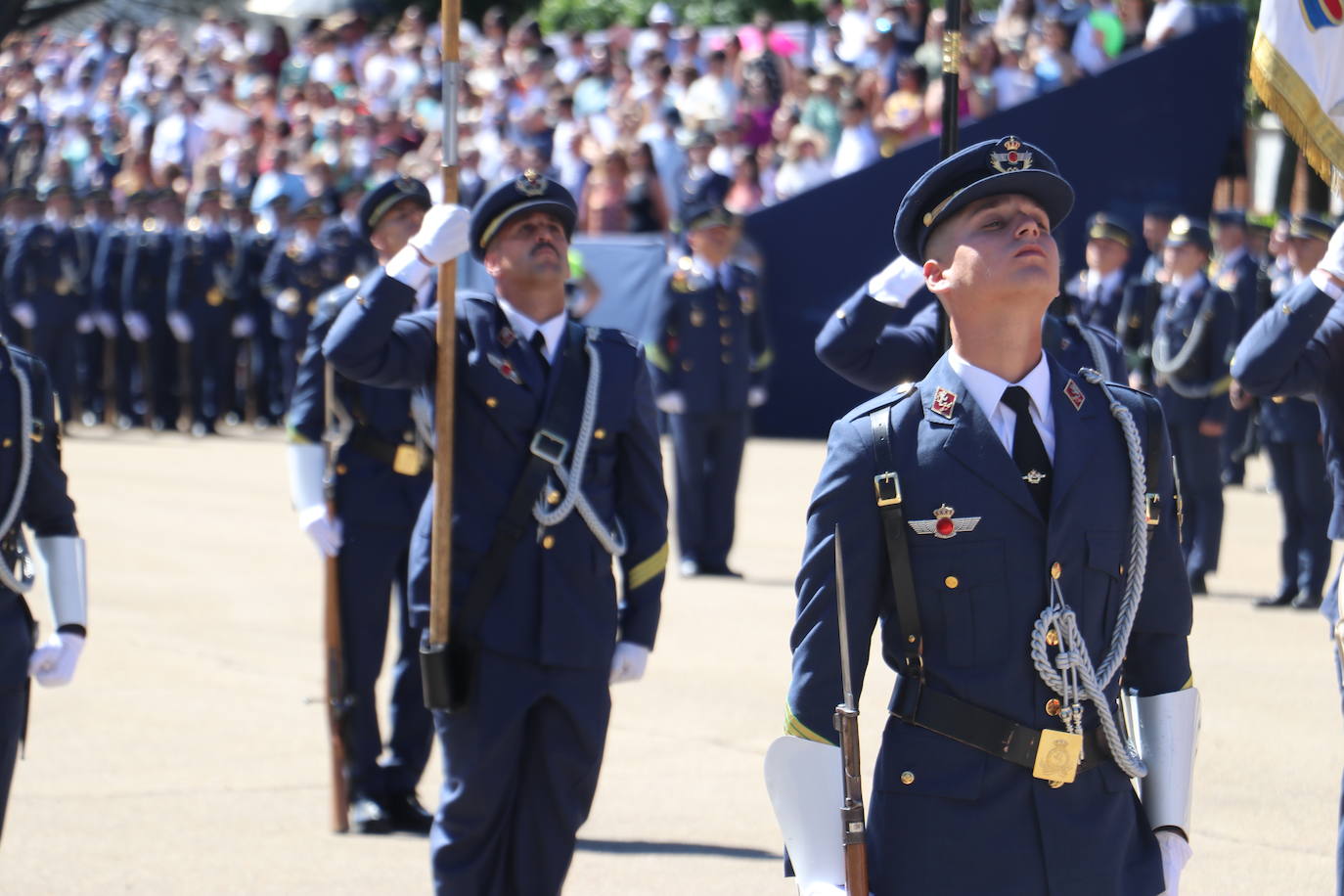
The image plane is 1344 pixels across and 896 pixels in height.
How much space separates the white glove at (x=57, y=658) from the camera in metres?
4.66

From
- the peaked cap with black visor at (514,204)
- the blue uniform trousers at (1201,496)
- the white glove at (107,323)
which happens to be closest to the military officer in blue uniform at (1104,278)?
the blue uniform trousers at (1201,496)

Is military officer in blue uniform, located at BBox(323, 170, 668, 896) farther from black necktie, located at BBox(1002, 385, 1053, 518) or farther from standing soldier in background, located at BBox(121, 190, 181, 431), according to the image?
standing soldier in background, located at BBox(121, 190, 181, 431)

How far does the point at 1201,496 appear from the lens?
36.3 feet

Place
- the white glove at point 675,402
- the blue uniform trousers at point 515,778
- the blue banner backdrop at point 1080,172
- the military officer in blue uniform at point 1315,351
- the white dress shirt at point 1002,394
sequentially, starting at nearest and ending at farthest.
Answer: the white dress shirt at point 1002,394 < the blue uniform trousers at point 515,778 < the military officer in blue uniform at point 1315,351 < the white glove at point 675,402 < the blue banner backdrop at point 1080,172

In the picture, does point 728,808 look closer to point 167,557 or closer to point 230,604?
point 230,604

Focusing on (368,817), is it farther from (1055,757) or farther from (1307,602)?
(1307,602)

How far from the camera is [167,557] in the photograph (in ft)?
39.5

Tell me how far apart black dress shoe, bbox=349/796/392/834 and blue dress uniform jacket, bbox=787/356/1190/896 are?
350 centimetres

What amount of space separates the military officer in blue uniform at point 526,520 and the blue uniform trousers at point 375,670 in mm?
1463

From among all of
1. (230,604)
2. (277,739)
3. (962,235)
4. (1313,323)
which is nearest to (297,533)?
(230,604)

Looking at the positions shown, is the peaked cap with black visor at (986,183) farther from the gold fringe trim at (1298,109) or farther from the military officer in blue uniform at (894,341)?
the military officer in blue uniform at (894,341)

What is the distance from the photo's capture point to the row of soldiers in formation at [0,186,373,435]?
1981 centimetres

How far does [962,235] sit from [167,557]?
954cm

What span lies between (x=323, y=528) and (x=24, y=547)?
1815 mm
